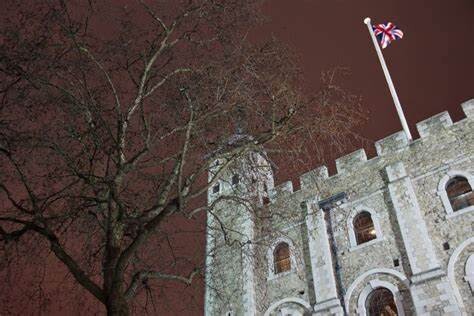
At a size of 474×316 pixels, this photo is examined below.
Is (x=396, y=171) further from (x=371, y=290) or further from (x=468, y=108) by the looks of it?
(x=371, y=290)

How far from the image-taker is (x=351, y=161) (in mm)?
18078

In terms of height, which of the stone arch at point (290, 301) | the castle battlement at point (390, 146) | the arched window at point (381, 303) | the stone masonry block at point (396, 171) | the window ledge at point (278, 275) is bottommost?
the arched window at point (381, 303)

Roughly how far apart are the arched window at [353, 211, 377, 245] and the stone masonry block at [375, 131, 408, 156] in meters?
2.63

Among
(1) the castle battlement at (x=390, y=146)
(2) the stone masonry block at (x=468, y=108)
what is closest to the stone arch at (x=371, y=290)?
(1) the castle battlement at (x=390, y=146)

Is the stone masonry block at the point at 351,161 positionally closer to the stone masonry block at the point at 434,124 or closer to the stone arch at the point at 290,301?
the stone masonry block at the point at 434,124

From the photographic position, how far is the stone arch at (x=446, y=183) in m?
14.4

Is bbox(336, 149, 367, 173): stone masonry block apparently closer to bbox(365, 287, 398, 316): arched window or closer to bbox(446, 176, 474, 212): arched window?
bbox(446, 176, 474, 212): arched window

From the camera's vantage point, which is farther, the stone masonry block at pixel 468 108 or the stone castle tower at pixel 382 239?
the stone masonry block at pixel 468 108

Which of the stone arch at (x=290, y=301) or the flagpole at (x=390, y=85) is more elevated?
the flagpole at (x=390, y=85)

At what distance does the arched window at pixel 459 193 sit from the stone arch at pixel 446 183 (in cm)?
13

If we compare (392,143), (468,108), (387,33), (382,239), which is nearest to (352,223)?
A: (382,239)

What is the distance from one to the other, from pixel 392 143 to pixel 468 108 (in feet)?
9.59

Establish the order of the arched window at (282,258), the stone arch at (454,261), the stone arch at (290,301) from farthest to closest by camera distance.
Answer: the arched window at (282,258), the stone arch at (290,301), the stone arch at (454,261)

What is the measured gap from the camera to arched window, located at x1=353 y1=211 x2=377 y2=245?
16.2m
